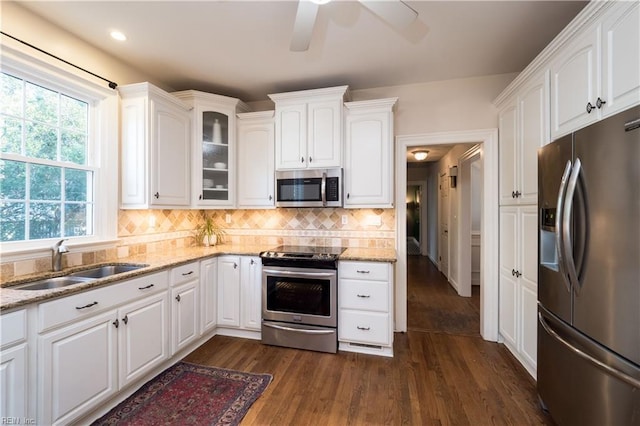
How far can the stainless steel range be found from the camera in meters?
2.54

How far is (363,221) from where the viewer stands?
309 cm

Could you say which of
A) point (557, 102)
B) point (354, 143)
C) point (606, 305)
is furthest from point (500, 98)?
point (606, 305)

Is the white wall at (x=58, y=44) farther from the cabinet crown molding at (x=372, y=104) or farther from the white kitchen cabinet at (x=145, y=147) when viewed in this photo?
the cabinet crown molding at (x=372, y=104)

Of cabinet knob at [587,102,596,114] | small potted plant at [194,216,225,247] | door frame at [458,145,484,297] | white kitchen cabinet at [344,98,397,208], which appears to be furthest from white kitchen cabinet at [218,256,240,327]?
door frame at [458,145,484,297]

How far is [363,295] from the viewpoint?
251 cm

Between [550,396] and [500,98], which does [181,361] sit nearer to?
[550,396]

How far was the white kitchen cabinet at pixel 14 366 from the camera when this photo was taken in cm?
128

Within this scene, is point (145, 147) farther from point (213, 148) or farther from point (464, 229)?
point (464, 229)

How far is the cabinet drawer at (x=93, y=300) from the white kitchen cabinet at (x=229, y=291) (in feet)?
2.36

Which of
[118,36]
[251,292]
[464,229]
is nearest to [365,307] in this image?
[251,292]

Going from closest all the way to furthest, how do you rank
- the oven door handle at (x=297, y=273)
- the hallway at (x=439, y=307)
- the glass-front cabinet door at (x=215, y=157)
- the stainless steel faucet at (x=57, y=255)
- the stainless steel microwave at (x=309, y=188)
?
the stainless steel faucet at (x=57, y=255), the oven door handle at (x=297, y=273), the stainless steel microwave at (x=309, y=188), the glass-front cabinet door at (x=215, y=157), the hallway at (x=439, y=307)

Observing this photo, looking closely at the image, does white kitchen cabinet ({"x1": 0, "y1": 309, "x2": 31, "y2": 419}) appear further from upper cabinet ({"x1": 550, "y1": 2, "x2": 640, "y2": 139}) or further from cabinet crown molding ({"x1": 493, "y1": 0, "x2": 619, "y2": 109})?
cabinet crown molding ({"x1": 493, "y1": 0, "x2": 619, "y2": 109})

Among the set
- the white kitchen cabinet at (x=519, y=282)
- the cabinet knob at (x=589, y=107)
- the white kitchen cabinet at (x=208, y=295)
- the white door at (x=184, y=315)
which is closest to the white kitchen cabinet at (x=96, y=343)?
the white door at (x=184, y=315)

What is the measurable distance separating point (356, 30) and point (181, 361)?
3104 millimetres
